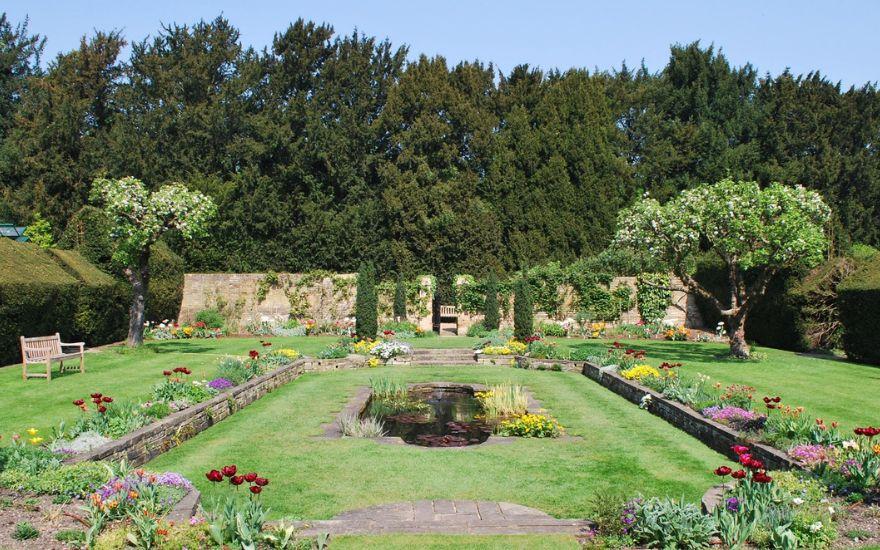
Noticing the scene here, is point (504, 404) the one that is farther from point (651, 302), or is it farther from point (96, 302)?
point (651, 302)

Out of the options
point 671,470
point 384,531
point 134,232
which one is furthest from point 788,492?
point 134,232

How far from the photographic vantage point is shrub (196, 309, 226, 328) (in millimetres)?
27492

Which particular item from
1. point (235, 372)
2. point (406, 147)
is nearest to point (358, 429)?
point (235, 372)

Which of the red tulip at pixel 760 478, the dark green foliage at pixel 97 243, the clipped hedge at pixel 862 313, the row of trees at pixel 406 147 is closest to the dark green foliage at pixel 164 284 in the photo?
the dark green foliage at pixel 97 243

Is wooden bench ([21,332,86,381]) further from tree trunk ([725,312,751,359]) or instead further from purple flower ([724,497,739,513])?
tree trunk ([725,312,751,359])

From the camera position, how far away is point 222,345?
2283 cm

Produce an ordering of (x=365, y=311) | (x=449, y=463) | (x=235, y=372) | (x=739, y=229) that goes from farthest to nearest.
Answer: (x=365, y=311) < (x=739, y=229) < (x=235, y=372) < (x=449, y=463)

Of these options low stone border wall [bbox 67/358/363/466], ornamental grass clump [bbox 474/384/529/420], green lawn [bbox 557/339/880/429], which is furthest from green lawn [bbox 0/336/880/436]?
ornamental grass clump [bbox 474/384/529/420]

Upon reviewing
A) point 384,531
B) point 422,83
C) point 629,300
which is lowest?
point 384,531

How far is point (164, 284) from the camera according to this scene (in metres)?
26.9

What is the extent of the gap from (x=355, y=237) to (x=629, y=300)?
12.4 meters

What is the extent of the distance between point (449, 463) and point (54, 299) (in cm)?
1388

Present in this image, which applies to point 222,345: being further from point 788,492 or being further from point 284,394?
point 788,492

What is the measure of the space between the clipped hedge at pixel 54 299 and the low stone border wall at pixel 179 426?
6283mm
